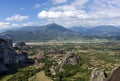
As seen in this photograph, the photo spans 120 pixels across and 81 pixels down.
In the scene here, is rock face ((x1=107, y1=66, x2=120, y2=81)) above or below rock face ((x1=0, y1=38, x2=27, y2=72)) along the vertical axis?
above

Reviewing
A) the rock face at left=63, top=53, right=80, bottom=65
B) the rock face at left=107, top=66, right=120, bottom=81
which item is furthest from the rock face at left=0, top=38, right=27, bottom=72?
the rock face at left=107, top=66, right=120, bottom=81

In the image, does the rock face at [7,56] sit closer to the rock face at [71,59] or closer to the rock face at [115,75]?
the rock face at [71,59]

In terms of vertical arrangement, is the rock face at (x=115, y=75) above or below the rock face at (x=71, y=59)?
above

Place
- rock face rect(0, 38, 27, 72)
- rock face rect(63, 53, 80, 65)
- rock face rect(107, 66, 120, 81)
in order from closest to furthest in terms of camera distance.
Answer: rock face rect(107, 66, 120, 81), rock face rect(63, 53, 80, 65), rock face rect(0, 38, 27, 72)

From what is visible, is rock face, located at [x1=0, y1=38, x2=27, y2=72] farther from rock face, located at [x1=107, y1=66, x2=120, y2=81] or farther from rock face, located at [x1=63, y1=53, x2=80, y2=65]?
rock face, located at [x1=107, y1=66, x2=120, y2=81]

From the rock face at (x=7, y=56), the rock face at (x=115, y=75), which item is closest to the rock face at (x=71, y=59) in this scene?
the rock face at (x=7, y=56)

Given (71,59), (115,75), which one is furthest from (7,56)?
(115,75)

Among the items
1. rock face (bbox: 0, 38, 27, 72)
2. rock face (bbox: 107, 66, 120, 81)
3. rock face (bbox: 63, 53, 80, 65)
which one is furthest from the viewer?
rock face (bbox: 0, 38, 27, 72)

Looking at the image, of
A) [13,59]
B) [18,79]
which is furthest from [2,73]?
[13,59]

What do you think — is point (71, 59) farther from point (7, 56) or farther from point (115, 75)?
point (115, 75)

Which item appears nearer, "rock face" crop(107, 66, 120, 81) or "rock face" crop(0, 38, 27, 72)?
"rock face" crop(107, 66, 120, 81)

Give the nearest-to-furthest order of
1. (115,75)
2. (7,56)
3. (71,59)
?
(115,75), (71,59), (7,56)

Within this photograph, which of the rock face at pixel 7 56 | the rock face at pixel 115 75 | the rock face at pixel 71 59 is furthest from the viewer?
the rock face at pixel 7 56
